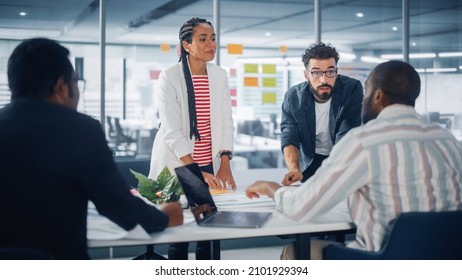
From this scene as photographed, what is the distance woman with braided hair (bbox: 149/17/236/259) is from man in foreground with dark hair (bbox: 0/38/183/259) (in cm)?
137

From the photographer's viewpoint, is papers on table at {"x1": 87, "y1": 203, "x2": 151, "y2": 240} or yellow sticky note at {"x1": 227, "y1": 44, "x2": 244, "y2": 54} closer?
papers on table at {"x1": 87, "y1": 203, "x2": 151, "y2": 240}

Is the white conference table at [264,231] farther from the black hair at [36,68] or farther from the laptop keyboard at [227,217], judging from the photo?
the black hair at [36,68]

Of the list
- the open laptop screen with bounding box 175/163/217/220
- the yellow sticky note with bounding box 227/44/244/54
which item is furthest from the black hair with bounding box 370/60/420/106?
the yellow sticky note with bounding box 227/44/244/54

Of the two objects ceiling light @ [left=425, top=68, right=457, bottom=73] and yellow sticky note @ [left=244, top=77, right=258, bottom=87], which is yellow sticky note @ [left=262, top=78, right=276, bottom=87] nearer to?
yellow sticky note @ [left=244, top=77, right=258, bottom=87]


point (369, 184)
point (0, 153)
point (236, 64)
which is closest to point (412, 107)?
point (369, 184)

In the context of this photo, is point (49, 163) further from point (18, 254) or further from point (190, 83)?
point (190, 83)

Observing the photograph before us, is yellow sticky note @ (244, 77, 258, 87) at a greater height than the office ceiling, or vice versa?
the office ceiling

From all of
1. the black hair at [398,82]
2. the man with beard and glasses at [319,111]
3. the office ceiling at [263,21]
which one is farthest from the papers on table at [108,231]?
the office ceiling at [263,21]

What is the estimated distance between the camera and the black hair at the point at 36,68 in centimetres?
163

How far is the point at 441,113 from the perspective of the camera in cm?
640

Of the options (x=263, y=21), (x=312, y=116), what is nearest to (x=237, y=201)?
(x=312, y=116)

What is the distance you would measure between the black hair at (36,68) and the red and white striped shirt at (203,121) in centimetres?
152

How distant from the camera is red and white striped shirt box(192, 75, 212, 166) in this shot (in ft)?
10.3
